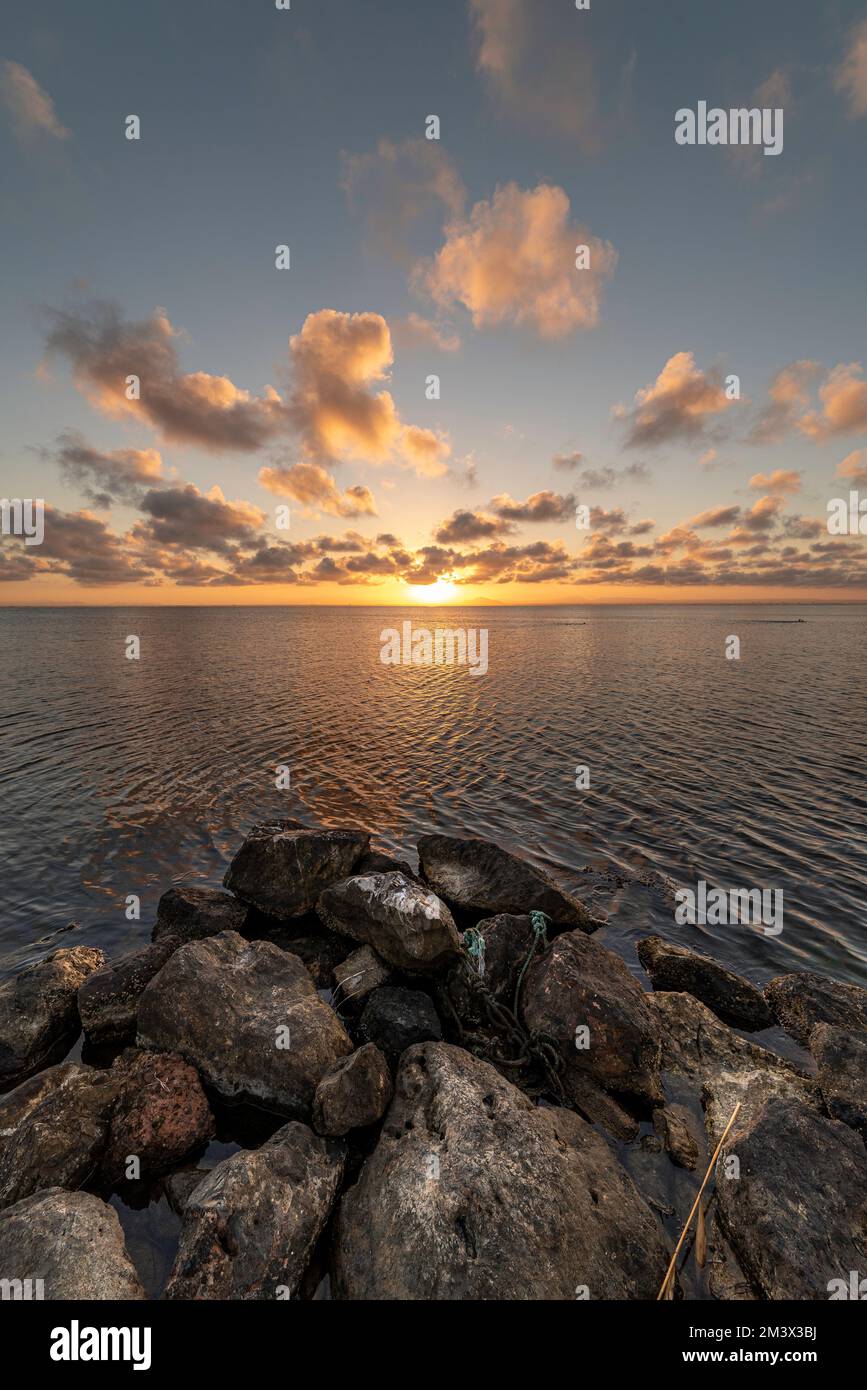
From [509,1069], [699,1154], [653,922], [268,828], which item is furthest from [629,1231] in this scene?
[268,828]

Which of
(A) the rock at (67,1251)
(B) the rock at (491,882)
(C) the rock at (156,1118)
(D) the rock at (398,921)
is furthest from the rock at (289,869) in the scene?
(A) the rock at (67,1251)

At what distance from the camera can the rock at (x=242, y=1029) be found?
29.9 feet

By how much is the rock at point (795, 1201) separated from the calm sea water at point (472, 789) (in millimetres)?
6261

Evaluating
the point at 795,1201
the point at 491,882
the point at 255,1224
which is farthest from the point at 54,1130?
the point at 795,1201

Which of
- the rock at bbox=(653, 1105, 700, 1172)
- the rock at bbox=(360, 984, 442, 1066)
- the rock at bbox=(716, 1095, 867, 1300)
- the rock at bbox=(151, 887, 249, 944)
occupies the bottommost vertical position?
the rock at bbox=(653, 1105, 700, 1172)

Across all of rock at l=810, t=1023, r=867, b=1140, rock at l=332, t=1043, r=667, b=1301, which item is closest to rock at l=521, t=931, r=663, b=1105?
rock at l=332, t=1043, r=667, b=1301

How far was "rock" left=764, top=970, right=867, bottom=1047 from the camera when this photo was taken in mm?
10867

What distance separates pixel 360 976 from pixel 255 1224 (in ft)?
16.8

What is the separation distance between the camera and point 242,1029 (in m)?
9.50

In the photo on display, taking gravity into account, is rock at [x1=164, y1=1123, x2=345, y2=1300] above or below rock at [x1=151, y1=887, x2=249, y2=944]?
below

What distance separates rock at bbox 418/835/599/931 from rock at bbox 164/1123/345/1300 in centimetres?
761

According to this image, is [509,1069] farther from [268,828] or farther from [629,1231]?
[268,828]

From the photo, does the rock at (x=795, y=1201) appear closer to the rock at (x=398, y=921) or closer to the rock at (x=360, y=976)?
the rock at (x=398, y=921)

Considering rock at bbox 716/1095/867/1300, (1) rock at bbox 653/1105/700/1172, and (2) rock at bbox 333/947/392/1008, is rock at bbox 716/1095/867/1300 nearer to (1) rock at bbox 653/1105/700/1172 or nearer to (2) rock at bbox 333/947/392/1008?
(1) rock at bbox 653/1105/700/1172
